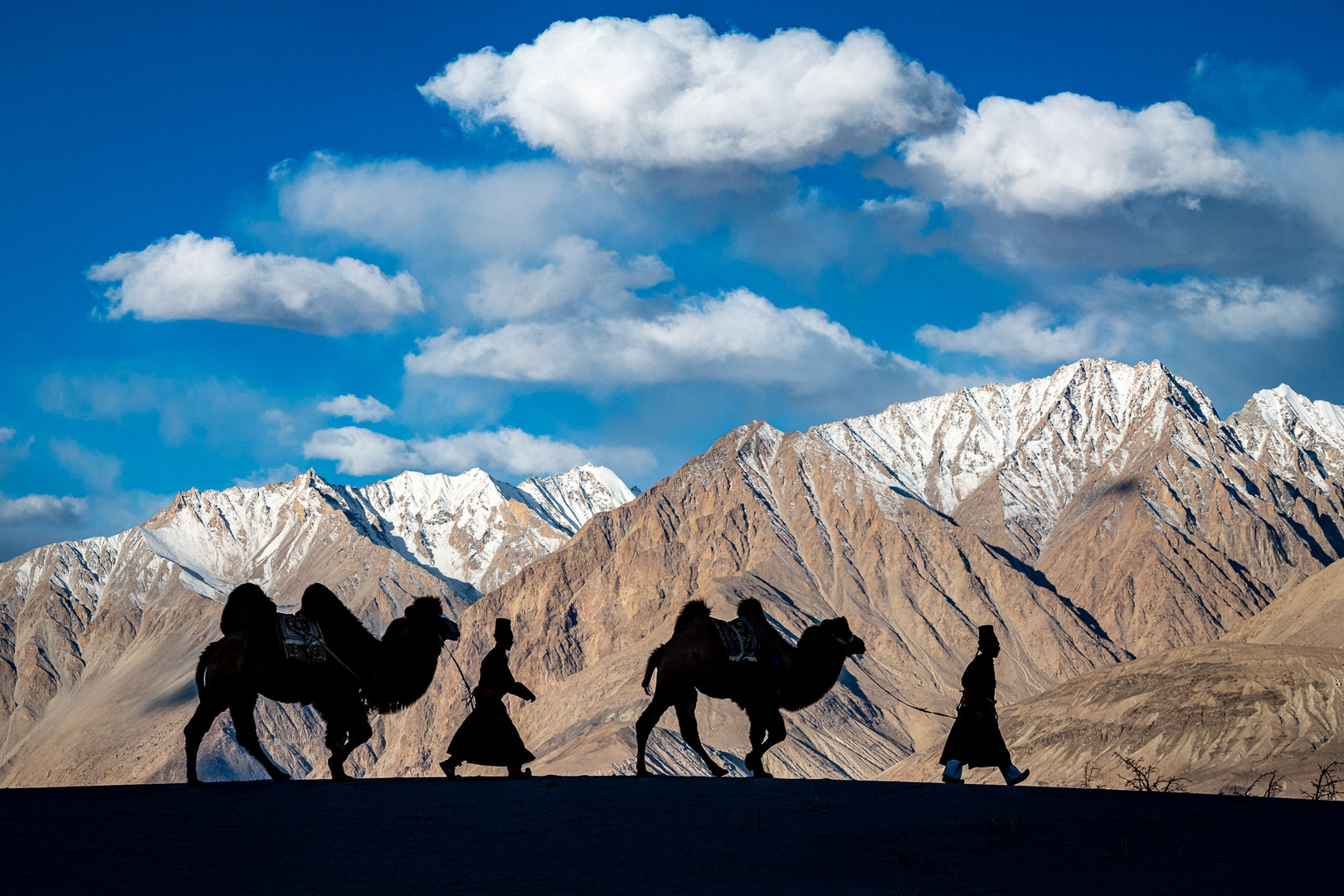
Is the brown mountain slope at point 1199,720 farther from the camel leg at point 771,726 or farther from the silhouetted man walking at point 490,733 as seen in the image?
the silhouetted man walking at point 490,733

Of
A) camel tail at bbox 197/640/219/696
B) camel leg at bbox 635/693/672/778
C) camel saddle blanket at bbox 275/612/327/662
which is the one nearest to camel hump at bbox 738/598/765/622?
camel leg at bbox 635/693/672/778

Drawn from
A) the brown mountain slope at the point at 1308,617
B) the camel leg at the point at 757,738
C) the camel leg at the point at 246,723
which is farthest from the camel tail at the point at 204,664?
the brown mountain slope at the point at 1308,617

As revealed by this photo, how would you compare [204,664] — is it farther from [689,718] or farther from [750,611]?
[750,611]

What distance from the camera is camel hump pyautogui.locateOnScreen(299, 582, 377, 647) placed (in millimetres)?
18078

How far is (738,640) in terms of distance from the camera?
1952cm

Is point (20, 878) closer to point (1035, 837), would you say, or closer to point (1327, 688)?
point (1035, 837)

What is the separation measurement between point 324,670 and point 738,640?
18.6ft

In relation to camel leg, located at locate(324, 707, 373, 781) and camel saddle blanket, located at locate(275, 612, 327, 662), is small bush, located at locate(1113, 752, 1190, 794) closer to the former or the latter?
camel leg, located at locate(324, 707, 373, 781)

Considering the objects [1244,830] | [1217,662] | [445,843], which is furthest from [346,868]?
[1217,662]

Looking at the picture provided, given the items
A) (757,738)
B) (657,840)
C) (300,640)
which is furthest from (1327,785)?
(300,640)

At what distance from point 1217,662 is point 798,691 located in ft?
277

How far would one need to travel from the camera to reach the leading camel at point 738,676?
19250 mm

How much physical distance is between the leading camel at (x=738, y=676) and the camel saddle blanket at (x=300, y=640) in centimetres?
449

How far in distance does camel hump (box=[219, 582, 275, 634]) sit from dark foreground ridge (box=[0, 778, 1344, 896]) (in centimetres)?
208
